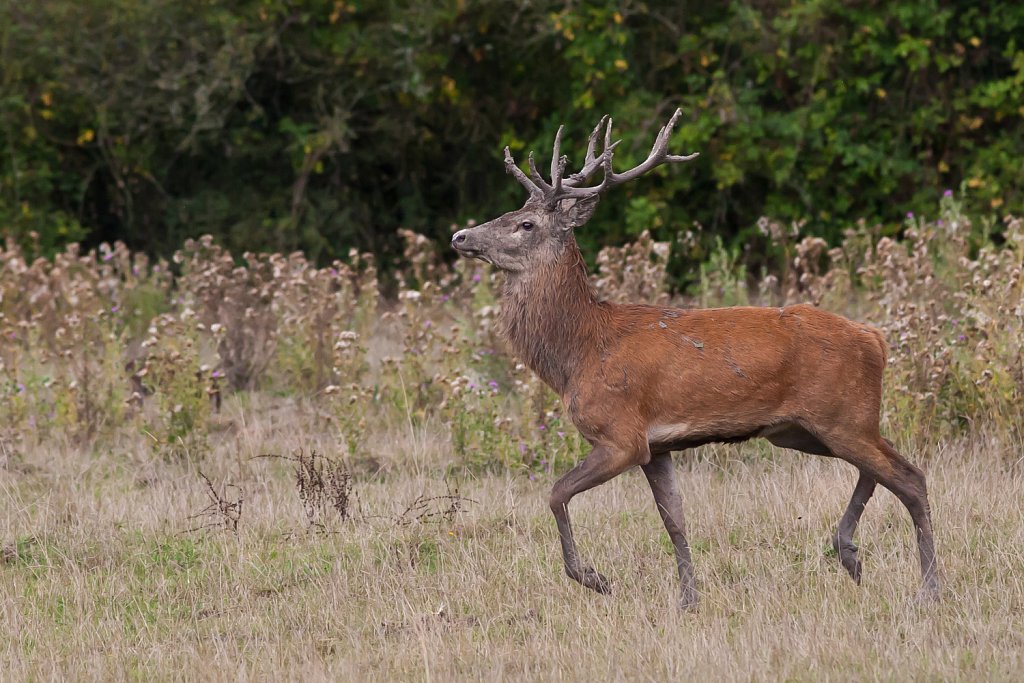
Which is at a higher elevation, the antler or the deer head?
the antler

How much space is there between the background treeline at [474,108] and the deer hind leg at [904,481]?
871cm

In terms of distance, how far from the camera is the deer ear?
240 inches

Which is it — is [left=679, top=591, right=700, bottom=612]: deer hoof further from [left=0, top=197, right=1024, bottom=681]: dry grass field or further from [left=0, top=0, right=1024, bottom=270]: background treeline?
[left=0, top=0, right=1024, bottom=270]: background treeline

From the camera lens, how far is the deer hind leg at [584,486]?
220 inches

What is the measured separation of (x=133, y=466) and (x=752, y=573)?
406cm

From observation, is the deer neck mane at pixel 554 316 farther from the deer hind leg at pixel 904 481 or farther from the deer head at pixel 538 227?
the deer hind leg at pixel 904 481

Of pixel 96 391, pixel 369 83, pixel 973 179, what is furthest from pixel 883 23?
pixel 96 391

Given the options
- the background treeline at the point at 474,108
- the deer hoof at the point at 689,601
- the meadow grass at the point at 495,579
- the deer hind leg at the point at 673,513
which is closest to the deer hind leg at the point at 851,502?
the meadow grass at the point at 495,579

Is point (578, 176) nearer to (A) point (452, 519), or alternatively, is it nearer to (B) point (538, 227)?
(B) point (538, 227)

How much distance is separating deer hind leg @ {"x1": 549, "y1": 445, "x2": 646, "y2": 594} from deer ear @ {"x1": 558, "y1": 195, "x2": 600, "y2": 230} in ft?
3.52

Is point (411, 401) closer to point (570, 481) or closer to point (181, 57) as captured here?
point (570, 481)

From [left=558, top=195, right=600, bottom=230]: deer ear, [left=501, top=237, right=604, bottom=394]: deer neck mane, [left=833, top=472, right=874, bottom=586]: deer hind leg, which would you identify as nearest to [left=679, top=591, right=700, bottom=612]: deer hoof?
[left=833, top=472, right=874, bottom=586]: deer hind leg

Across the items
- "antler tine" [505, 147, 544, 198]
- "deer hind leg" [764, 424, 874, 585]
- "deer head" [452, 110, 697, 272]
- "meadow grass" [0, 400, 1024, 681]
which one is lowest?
"meadow grass" [0, 400, 1024, 681]

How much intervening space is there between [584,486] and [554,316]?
0.84 meters
